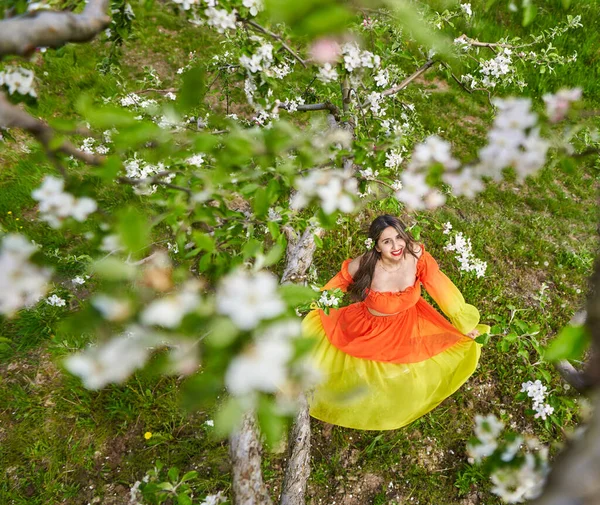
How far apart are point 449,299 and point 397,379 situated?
828 millimetres

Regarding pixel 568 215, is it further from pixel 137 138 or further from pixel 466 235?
pixel 137 138

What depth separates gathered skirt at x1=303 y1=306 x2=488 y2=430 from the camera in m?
3.22

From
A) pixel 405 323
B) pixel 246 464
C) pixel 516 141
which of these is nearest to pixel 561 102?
pixel 516 141

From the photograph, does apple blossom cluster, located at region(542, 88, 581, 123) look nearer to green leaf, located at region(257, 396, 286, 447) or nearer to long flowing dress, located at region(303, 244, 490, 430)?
green leaf, located at region(257, 396, 286, 447)

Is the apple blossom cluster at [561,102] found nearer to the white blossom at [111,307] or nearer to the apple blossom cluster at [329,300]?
the white blossom at [111,307]

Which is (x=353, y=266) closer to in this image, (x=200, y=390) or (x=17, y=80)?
(x=17, y=80)

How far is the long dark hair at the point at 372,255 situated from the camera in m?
3.44

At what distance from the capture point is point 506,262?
478 centimetres

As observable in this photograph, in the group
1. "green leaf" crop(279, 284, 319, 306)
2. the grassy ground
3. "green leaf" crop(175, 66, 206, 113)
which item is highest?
"green leaf" crop(175, 66, 206, 113)

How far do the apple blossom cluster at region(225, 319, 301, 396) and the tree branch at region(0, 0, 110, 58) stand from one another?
0.82m

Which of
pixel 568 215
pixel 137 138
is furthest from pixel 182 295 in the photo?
pixel 568 215

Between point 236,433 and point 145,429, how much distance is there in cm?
230

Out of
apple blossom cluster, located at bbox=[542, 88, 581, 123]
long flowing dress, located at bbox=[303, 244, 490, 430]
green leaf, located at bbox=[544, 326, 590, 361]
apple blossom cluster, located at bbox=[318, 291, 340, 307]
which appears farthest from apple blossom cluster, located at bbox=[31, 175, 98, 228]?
long flowing dress, located at bbox=[303, 244, 490, 430]

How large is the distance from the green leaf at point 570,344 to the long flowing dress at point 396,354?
2.49 m
